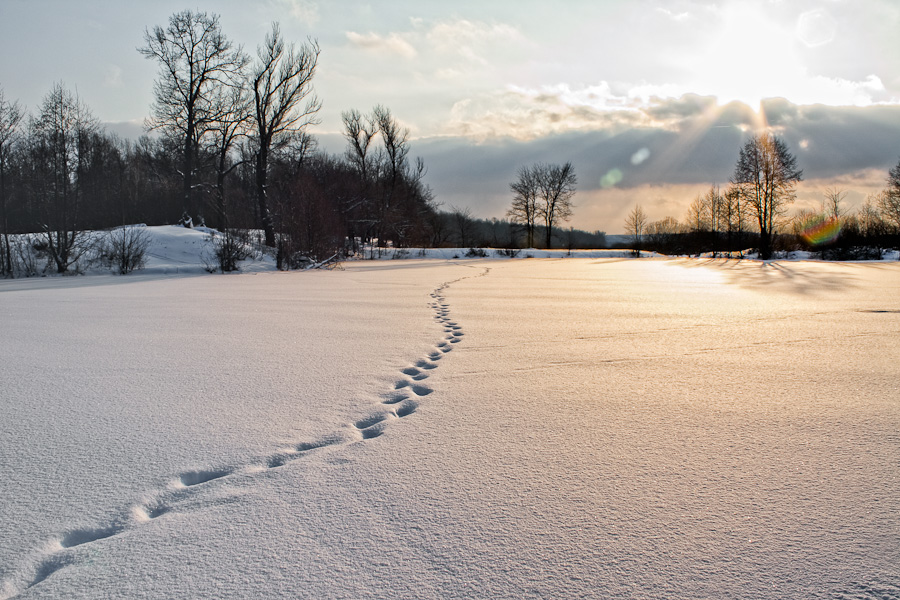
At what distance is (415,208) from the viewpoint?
28047 mm

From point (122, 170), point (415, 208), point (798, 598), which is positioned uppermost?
point (122, 170)

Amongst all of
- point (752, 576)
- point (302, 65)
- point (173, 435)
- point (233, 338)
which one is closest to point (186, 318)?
point (233, 338)

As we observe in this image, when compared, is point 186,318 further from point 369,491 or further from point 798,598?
point 798,598

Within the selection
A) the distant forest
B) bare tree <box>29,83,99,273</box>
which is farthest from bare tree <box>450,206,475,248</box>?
bare tree <box>29,83,99,273</box>

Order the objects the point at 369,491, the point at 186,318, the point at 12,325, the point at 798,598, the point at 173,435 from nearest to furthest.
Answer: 1. the point at 798,598
2. the point at 369,491
3. the point at 173,435
4. the point at 12,325
5. the point at 186,318

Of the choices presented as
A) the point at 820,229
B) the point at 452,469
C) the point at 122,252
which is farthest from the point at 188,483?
the point at 820,229

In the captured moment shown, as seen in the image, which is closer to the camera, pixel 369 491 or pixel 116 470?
pixel 369 491

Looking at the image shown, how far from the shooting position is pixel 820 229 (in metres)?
29.2

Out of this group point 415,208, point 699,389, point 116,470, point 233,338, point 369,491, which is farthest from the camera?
point 415,208

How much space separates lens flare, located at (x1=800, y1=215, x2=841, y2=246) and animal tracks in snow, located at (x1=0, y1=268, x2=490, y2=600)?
2674 centimetres

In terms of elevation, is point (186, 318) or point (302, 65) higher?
point (302, 65)

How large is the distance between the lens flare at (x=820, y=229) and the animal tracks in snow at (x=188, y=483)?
87.7 ft

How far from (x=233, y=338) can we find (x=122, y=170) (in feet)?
103

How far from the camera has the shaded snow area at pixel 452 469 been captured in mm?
966
